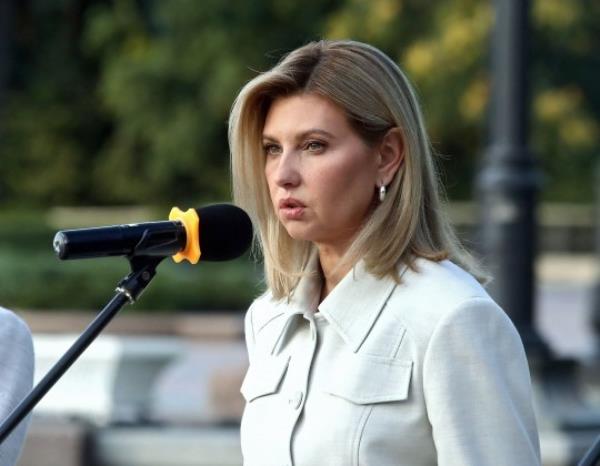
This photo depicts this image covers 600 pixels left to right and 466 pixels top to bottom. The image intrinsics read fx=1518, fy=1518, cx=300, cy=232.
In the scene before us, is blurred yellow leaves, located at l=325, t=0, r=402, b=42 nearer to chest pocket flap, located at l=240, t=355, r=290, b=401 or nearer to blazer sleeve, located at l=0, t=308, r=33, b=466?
blazer sleeve, located at l=0, t=308, r=33, b=466

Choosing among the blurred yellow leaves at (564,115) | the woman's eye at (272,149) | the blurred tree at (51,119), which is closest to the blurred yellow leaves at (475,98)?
the blurred yellow leaves at (564,115)

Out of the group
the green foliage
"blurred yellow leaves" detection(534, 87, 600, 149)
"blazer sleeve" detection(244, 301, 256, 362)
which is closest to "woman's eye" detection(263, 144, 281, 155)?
"blazer sleeve" detection(244, 301, 256, 362)

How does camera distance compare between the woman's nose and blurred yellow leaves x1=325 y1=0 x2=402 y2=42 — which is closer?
the woman's nose

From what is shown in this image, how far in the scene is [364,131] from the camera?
9.36 ft

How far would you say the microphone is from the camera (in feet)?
8.53

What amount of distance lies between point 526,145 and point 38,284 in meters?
9.28

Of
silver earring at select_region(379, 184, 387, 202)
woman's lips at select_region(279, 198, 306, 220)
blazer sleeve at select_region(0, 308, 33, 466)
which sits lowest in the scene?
blazer sleeve at select_region(0, 308, 33, 466)

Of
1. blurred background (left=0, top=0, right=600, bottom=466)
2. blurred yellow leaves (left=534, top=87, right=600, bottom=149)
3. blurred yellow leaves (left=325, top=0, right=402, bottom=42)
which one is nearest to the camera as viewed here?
blurred background (left=0, top=0, right=600, bottom=466)

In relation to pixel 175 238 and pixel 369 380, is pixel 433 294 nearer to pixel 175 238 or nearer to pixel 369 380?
pixel 369 380

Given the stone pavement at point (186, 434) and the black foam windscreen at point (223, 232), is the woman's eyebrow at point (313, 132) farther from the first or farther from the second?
the stone pavement at point (186, 434)

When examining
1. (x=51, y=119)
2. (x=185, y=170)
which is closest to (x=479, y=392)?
(x=185, y=170)

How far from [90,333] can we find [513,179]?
5947 mm

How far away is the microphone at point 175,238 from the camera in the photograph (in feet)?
Result: 8.53

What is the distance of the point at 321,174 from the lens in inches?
Answer: 112
